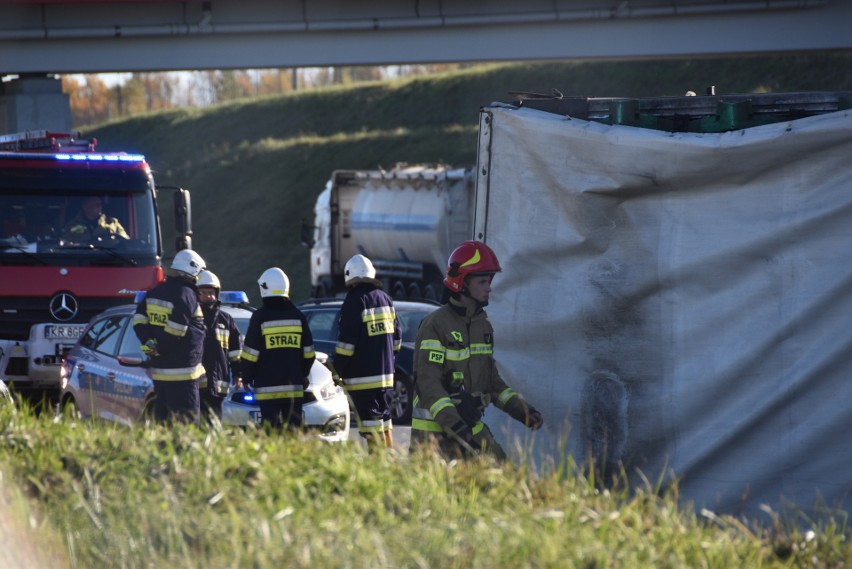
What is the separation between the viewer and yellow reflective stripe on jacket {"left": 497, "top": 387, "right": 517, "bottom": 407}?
6.58 meters

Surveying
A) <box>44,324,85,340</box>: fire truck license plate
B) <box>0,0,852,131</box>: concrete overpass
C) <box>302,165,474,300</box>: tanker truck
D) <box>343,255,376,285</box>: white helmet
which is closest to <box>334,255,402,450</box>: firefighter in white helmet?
<box>343,255,376,285</box>: white helmet

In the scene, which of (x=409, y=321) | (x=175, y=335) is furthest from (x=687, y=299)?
(x=409, y=321)

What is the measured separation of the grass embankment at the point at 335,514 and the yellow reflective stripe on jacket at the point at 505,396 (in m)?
0.93

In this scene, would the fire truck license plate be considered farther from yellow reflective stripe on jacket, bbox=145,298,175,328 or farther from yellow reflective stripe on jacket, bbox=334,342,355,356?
yellow reflective stripe on jacket, bbox=334,342,355,356

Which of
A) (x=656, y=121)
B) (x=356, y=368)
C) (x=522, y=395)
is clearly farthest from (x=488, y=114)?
(x=356, y=368)

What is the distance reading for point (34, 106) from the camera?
84.7 ft

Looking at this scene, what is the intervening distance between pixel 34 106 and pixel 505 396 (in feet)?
70.6

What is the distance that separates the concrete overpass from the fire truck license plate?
14.2 meters

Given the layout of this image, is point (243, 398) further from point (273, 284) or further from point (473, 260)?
point (473, 260)

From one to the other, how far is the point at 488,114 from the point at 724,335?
207cm

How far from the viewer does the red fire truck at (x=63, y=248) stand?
40.8ft

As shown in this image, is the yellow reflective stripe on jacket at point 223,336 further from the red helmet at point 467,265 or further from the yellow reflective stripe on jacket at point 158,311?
the red helmet at point 467,265

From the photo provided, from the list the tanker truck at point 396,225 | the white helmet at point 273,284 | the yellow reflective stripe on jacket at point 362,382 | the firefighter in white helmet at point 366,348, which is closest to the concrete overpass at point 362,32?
the tanker truck at point 396,225

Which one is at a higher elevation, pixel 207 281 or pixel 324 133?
pixel 207 281
